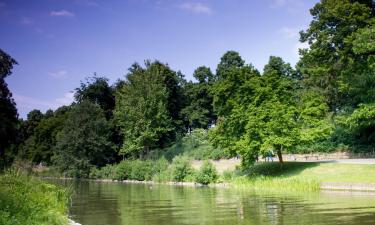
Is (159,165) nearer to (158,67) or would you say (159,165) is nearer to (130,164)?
(130,164)

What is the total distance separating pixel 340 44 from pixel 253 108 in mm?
13865

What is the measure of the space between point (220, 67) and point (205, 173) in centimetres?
4661

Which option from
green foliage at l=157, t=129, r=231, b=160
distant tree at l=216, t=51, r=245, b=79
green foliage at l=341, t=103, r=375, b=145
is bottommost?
green foliage at l=157, t=129, r=231, b=160

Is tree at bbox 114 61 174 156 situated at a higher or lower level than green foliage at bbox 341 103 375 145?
higher

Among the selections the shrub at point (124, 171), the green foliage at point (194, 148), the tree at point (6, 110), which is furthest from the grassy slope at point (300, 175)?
the tree at point (6, 110)

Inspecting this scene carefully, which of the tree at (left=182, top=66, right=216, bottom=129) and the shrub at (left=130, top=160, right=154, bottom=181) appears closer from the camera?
the shrub at (left=130, top=160, right=154, bottom=181)

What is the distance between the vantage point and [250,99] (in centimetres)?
4266

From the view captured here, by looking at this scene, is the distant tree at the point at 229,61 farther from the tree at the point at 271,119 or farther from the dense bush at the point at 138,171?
the tree at the point at 271,119

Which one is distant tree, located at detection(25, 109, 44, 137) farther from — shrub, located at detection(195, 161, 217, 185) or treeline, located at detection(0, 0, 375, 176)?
shrub, located at detection(195, 161, 217, 185)

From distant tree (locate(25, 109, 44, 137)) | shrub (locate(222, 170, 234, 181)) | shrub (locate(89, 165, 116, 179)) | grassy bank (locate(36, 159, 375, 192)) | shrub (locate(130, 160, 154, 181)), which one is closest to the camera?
grassy bank (locate(36, 159, 375, 192))

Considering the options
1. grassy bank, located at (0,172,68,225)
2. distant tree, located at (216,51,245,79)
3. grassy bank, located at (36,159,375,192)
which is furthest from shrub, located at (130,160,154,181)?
grassy bank, located at (0,172,68,225)

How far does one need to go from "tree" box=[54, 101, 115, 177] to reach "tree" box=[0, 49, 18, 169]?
796 inches

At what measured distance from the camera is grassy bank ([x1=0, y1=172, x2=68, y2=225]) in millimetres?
16005

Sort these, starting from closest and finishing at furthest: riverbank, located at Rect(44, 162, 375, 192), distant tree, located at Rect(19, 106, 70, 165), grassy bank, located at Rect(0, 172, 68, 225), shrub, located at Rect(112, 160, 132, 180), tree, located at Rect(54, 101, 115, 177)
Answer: grassy bank, located at Rect(0, 172, 68, 225) < riverbank, located at Rect(44, 162, 375, 192) < shrub, located at Rect(112, 160, 132, 180) < tree, located at Rect(54, 101, 115, 177) < distant tree, located at Rect(19, 106, 70, 165)
